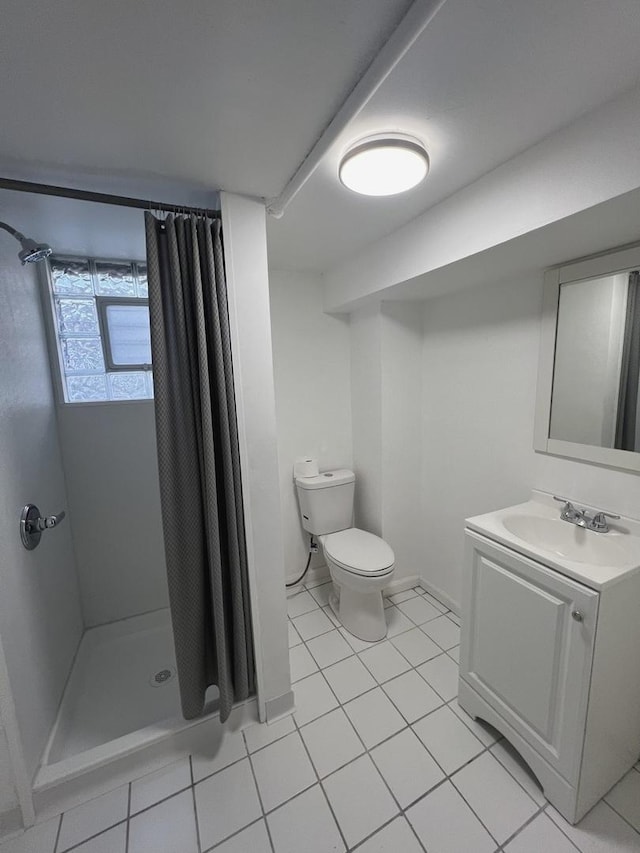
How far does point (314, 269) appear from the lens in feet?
7.39

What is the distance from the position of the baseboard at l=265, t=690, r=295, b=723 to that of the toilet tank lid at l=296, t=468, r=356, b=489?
1.07 meters

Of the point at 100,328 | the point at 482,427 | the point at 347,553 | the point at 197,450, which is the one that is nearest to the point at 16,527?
the point at 197,450

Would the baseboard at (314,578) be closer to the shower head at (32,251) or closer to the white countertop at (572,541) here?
the white countertop at (572,541)

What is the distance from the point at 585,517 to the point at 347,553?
115 centimetres

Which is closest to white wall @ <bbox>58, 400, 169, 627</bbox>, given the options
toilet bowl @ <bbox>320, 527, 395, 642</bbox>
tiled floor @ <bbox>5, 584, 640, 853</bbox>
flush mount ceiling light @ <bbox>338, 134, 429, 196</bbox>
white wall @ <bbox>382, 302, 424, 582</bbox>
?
tiled floor @ <bbox>5, 584, 640, 853</bbox>

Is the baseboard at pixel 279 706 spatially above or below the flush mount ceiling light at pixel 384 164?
below

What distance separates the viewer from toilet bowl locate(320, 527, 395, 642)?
73.9 inches

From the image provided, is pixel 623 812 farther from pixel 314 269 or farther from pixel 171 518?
pixel 314 269

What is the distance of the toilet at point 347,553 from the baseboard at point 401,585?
0.35 meters

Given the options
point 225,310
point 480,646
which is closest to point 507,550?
point 480,646

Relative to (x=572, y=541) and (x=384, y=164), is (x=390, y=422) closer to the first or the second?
(x=572, y=541)

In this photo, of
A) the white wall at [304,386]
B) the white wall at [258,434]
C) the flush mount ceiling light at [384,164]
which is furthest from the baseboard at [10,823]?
the flush mount ceiling light at [384,164]

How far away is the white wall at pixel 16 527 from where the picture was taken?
122cm

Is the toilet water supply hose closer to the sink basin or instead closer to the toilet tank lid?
the toilet tank lid
